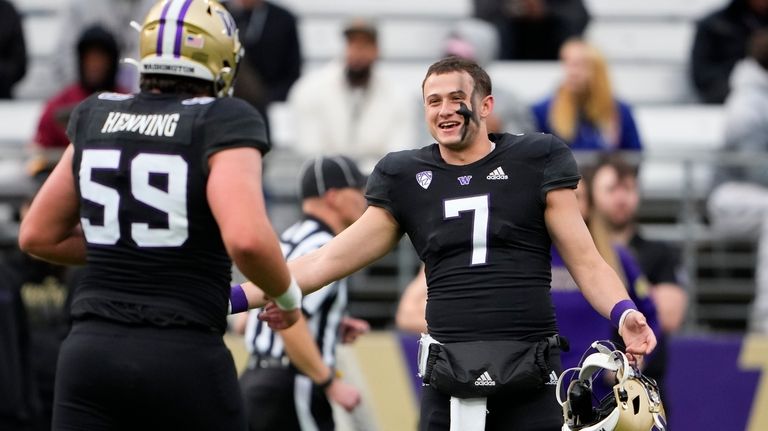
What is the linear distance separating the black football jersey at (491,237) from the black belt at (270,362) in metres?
1.72

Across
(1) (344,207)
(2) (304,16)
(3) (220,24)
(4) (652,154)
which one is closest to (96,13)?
(2) (304,16)

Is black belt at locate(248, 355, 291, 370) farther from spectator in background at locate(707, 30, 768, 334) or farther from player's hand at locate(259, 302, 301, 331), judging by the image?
spectator in background at locate(707, 30, 768, 334)

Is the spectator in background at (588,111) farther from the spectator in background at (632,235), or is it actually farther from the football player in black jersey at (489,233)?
the football player in black jersey at (489,233)

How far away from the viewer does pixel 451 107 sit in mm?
5738

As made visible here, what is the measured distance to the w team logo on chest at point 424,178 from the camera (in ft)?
18.9

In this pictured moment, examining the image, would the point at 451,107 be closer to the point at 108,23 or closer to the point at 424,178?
the point at 424,178

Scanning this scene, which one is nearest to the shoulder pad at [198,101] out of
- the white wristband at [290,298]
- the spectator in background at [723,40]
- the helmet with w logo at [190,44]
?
the helmet with w logo at [190,44]

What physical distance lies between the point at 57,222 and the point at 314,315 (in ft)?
6.85

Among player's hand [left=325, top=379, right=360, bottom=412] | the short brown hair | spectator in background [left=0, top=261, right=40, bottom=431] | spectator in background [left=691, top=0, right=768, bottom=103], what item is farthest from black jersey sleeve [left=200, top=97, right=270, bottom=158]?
spectator in background [left=691, top=0, right=768, bottom=103]

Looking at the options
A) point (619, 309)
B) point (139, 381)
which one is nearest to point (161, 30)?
point (139, 381)

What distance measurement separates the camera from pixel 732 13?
1272cm

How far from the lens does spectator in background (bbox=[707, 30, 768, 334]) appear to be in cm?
1059

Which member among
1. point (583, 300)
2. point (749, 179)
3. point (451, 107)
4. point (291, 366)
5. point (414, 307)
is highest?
point (451, 107)

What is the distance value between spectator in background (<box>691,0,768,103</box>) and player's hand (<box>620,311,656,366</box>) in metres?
7.55
